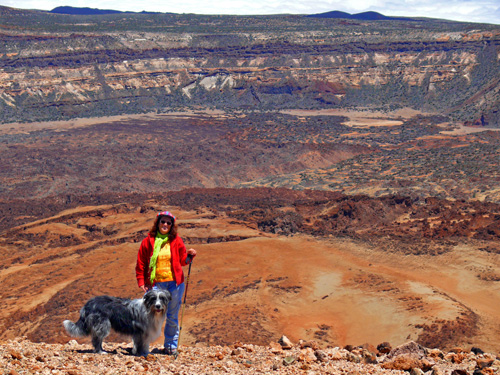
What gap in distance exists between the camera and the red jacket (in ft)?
24.6

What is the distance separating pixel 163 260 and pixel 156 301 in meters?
0.71

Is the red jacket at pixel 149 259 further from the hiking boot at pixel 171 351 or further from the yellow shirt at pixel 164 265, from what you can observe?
the hiking boot at pixel 171 351

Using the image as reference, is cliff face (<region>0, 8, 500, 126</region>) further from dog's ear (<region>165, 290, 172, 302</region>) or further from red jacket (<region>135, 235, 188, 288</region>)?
dog's ear (<region>165, 290, 172, 302</region>)

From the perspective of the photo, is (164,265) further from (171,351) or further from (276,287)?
(276,287)

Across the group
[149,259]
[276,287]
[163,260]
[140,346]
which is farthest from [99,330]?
[276,287]

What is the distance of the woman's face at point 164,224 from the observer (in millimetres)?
7426

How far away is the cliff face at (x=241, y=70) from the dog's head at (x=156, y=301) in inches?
2970

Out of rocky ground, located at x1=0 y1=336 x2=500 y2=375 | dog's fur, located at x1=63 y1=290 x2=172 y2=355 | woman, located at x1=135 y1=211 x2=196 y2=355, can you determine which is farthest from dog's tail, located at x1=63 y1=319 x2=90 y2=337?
woman, located at x1=135 y1=211 x2=196 y2=355

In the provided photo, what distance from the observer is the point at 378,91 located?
9631 cm

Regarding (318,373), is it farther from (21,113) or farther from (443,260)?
(21,113)

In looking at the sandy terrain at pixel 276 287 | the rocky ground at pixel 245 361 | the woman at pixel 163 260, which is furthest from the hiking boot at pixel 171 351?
the sandy terrain at pixel 276 287

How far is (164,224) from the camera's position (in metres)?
7.43

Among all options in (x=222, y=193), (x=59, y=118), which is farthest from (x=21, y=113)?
(x=222, y=193)

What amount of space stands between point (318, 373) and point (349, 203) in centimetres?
2217
